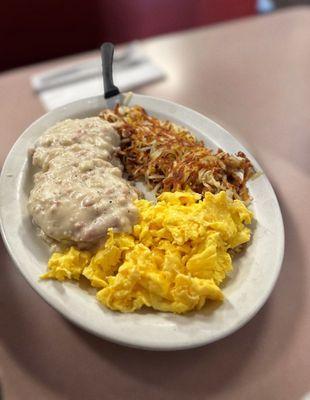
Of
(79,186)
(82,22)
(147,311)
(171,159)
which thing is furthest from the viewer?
(82,22)

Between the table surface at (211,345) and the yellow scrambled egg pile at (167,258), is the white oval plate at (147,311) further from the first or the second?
the table surface at (211,345)

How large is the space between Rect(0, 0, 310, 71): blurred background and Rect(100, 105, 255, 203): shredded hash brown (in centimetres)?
143

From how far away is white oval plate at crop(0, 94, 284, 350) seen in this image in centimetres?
106

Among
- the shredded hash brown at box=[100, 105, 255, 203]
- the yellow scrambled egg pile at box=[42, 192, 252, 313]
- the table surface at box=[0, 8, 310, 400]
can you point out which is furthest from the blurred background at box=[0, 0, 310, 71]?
the yellow scrambled egg pile at box=[42, 192, 252, 313]

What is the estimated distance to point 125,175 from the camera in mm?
1595

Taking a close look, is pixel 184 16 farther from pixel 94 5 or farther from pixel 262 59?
pixel 262 59

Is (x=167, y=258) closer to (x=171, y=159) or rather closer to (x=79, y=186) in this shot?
(x=79, y=186)

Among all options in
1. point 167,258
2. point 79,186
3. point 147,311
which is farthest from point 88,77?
point 147,311

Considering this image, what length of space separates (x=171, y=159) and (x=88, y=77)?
2.84 ft

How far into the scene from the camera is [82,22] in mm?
2885

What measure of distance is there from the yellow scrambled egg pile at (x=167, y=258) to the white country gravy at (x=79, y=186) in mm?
49

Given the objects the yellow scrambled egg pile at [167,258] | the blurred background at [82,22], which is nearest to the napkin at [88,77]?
the blurred background at [82,22]

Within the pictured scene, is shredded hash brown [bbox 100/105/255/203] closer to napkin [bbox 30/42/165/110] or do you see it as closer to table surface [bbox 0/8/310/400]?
table surface [bbox 0/8/310/400]

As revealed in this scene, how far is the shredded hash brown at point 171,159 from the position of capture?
1.47 metres
